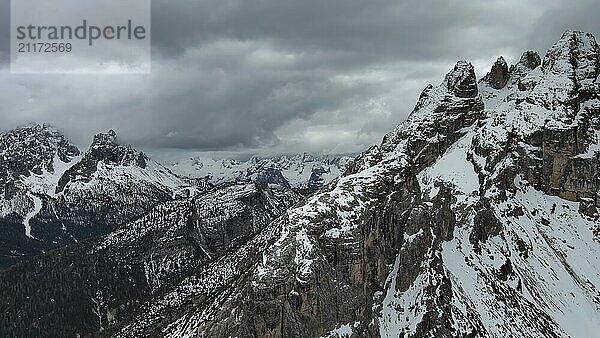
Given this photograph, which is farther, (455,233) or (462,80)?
(462,80)

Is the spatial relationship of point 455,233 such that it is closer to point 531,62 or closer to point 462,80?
point 462,80

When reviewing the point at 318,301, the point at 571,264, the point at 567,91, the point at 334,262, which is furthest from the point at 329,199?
the point at 567,91

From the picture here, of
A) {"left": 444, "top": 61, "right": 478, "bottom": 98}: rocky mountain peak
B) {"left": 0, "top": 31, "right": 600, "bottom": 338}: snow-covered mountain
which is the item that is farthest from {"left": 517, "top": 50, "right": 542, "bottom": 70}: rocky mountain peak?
{"left": 444, "top": 61, "right": 478, "bottom": 98}: rocky mountain peak

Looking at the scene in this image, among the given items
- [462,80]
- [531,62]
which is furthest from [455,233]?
[531,62]

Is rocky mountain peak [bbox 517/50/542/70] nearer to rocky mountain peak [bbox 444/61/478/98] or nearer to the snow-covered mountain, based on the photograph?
the snow-covered mountain

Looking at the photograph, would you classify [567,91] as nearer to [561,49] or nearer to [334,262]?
[561,49]

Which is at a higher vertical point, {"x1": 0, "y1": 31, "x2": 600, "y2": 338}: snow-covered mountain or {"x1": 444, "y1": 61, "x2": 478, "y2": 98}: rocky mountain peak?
{"x1": 444, "y1": 61, "x2": 478, "y2": 98}: rocky mountain peak
